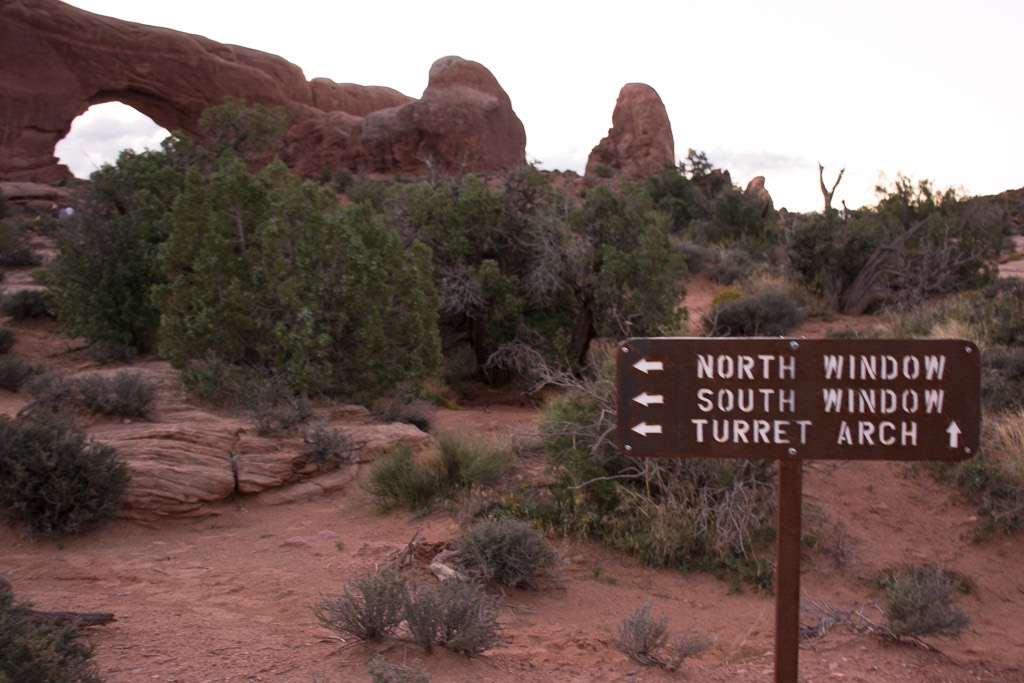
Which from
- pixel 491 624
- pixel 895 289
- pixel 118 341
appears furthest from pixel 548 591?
pixel 895 289

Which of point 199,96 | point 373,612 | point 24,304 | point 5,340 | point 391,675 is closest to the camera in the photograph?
point 391,675

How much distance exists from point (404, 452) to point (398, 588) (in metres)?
3.49

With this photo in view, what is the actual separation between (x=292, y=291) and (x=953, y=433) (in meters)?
7.82

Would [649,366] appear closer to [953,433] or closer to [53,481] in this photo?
[953,433]

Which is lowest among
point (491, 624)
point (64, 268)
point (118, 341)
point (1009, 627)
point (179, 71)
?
point (1009, 627)

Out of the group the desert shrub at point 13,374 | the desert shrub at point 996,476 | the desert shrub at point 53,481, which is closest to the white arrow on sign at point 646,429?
the desert shrub at point 53,481

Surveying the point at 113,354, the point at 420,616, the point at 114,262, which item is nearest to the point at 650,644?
the point at 420,616

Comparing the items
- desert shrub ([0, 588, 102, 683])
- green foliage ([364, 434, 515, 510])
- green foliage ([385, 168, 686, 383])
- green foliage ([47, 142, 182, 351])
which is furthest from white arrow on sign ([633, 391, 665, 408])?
green foliage ([47, 142, 182, 351])

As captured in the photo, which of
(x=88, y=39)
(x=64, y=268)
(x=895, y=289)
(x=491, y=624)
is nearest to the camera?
(x=491, y=624)

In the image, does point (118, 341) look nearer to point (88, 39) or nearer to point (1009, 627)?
point (1009, 627)

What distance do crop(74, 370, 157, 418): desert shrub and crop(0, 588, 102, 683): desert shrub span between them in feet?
16.5

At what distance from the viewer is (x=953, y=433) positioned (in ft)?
10.2

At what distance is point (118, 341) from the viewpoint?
1321 cm

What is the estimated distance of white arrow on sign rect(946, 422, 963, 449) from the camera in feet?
10.2
